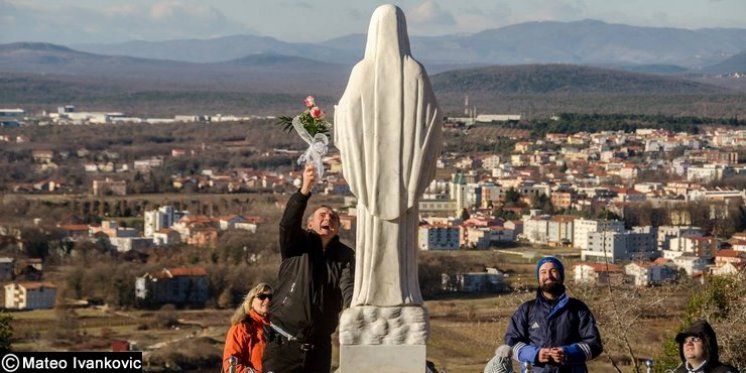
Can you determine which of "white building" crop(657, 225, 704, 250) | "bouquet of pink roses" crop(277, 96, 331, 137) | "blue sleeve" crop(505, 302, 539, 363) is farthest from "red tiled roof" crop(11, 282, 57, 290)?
"blue sleeve" crop(505, 302, 539, 363)

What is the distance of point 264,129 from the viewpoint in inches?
4847

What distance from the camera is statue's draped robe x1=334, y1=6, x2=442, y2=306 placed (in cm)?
617

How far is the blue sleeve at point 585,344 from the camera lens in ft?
19.9

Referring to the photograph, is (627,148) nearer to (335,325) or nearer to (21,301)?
(21,301)

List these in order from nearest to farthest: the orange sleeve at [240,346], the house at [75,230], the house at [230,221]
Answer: the orange sleeve at [240,346], the house at [75,230], the house at [230,221]

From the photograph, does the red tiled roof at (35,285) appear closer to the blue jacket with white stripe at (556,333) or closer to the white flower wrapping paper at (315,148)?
the white flower wrapping paper at (315,148)

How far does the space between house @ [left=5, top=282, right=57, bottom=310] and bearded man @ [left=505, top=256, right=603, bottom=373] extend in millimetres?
40750

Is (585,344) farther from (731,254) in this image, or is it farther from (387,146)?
(731,254)

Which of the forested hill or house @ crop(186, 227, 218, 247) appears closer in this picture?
house @ crop(186, 227, 218, 247)

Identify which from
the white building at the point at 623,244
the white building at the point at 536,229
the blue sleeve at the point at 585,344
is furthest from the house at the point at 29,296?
the blue sleeve at the point at 585,344

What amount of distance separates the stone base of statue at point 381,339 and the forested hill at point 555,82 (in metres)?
168

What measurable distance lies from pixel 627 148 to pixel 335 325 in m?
108

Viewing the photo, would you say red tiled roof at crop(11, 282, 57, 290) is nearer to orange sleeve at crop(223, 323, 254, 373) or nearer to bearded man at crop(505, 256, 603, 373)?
orange sleeve at crop(223, 323, 254, 373)

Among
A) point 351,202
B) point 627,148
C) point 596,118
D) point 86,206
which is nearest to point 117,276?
point 351,202
